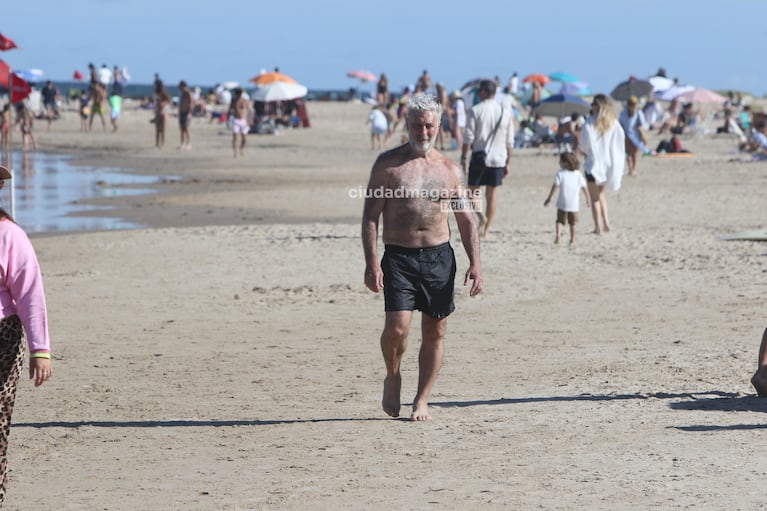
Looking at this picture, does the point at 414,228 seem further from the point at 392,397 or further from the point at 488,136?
the point at 488,136

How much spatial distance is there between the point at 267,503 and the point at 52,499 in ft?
3.21

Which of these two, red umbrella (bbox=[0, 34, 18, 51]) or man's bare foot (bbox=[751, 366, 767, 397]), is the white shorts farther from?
man's bare foot (bbox=[751, 366, 767, 397])

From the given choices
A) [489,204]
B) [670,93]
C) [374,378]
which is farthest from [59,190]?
[670,93]

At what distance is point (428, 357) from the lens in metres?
6.85

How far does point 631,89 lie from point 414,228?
24835 millimetres

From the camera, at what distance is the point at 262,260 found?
45.0 ft

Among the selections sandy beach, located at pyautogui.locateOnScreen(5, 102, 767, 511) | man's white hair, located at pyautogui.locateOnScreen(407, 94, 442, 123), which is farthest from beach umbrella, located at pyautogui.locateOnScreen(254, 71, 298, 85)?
man's white hair, located at pyautogui.locateOnScreen(407, 94, 442, 123)

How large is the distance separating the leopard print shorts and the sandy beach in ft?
1.70

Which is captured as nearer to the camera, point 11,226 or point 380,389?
point 11,226

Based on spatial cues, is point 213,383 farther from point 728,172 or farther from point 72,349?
point 728,172

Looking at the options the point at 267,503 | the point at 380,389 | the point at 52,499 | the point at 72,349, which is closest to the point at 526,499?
the point at 267,503

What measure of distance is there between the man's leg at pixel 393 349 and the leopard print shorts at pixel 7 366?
2146 millimetres

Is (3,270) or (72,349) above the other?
(3,270)

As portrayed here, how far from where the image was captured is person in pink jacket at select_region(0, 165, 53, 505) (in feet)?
16.2
